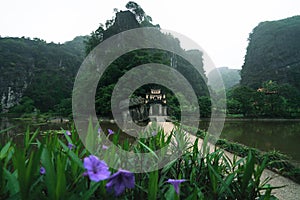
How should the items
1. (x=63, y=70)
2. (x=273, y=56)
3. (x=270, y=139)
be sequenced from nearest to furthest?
1. (x=270, y=139)
2. (x=63, y=70)
3. (x=273, y=56)

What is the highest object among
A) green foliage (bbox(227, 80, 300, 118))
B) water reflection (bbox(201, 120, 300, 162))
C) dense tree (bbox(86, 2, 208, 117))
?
dense tree (bbox(86, 2, 208, 117))

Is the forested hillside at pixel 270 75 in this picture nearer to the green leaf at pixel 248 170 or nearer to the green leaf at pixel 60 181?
the green leaf at pixel 248 170

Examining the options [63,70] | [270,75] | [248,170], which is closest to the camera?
[248,170]

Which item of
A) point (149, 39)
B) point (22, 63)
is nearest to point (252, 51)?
point (149, 39)

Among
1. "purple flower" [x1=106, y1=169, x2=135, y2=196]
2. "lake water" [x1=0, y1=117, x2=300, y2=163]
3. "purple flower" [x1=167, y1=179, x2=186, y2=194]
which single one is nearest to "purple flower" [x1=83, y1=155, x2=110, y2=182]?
"purple flower" [x1=106, y1=169, x2=135, y2=196]

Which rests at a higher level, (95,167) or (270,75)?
(270,75)

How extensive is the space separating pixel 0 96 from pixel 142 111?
28.1 m

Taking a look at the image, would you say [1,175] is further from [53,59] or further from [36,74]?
[53,59]

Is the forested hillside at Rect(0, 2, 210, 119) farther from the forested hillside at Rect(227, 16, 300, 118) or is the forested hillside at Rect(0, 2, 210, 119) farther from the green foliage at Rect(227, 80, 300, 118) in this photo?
the forested hillside at Rect(227, 16, 300, 118)

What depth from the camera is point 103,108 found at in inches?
607

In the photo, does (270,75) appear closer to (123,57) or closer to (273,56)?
(273,56)

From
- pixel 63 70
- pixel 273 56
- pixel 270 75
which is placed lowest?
pixel 270 75

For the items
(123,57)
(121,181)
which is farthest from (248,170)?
(123,57)

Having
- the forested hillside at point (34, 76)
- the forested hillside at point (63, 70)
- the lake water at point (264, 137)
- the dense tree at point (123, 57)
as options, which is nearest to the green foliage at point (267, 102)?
the forested hillside at point (63, 70)
